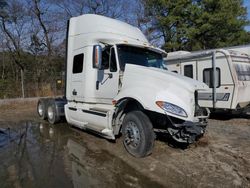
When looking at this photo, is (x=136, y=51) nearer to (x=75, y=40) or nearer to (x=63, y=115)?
(x=75, y=40)

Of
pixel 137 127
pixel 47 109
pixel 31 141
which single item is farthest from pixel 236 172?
pixel 47 109

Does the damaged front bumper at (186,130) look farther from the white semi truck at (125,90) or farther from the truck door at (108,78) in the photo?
the truck door at (108,78)

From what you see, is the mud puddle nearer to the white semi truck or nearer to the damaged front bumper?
the white semi truck

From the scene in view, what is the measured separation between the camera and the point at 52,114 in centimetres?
1046

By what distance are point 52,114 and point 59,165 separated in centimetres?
480

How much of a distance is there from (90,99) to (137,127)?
236cm

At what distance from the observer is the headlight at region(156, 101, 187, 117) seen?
19.0 ft

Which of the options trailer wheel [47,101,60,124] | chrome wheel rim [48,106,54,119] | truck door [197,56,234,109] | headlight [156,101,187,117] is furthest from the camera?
truck door [197,56,234,109]

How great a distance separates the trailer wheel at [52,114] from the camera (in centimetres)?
1027

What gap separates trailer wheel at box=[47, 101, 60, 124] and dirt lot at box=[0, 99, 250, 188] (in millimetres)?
1321

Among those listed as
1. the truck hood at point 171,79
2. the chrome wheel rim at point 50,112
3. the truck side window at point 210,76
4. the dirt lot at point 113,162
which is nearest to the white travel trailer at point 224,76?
the truck side window at point 210,76

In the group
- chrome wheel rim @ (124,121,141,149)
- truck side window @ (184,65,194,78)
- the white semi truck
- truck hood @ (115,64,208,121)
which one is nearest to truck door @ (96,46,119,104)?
the white semi truck

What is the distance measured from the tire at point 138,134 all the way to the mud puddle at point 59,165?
0.45 meters

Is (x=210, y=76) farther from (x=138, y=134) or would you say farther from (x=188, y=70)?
(x=138, y=134)
